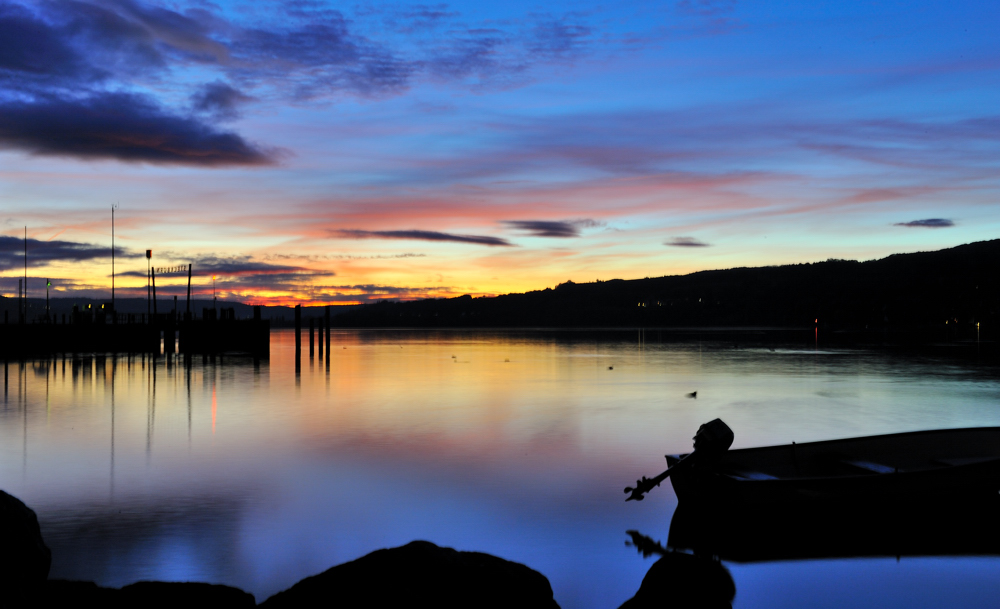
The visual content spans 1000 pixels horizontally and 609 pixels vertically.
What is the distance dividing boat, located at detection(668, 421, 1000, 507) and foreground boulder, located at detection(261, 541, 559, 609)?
4328mm

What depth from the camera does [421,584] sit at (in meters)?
7.15

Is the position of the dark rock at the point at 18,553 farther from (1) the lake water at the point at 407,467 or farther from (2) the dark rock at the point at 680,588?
(2) the dark rock at the point at 680,588

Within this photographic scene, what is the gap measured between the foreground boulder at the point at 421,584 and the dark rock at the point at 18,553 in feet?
7.38

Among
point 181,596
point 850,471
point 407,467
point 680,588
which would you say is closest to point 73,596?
point 181,596

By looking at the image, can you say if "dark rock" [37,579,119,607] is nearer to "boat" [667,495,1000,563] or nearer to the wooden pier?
"boat" [667,495,1000,563]

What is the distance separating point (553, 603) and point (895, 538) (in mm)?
6565

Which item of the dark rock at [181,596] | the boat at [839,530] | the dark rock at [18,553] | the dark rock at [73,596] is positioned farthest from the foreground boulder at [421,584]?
the boat at [839,530]

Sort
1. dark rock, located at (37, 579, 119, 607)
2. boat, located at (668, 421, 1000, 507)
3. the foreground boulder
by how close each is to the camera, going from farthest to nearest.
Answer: boat, located at (668, 421, 1000, 507) → dark rock, located at (37, 579, 119, 607) → the foreground boulder

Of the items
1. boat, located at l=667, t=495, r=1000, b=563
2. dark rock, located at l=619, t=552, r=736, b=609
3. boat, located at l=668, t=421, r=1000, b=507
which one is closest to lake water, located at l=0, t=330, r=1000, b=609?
boat, located at l=667, t=495, r=1000, b=563

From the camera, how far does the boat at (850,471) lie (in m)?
10.7

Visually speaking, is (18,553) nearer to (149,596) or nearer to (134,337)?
(149,596)

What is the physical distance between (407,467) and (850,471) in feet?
30.3

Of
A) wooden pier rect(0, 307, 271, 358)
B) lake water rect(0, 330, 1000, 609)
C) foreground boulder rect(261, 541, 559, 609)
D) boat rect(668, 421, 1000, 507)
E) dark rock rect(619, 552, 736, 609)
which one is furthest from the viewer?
wooden pier rect(0, 307, 271, 358)

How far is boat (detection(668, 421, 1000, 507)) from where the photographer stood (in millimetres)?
10719
